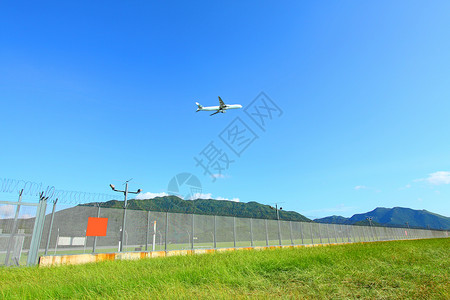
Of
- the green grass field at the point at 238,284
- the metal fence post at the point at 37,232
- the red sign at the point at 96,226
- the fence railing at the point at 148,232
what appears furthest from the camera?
the red sign at the point at 96,226

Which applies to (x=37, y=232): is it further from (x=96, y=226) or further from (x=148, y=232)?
(x=148, y=232)

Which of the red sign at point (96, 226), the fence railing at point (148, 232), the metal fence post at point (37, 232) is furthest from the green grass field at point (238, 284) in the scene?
the red sign at point (96, 226)

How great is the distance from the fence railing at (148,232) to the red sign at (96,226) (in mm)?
184

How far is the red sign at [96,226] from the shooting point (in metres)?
11.5

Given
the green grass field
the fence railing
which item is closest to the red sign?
the fence railing

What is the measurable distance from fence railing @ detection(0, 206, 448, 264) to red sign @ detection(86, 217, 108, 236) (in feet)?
0.60

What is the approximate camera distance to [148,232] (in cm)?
1380

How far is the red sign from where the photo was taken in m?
11.5

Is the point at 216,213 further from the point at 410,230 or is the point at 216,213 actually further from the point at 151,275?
the point at 410,230

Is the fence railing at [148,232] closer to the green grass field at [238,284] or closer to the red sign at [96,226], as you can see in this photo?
the red sign at [96,226]

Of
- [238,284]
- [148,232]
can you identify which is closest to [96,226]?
[148,232]

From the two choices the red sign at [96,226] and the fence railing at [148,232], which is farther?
the red sign at [96,226]

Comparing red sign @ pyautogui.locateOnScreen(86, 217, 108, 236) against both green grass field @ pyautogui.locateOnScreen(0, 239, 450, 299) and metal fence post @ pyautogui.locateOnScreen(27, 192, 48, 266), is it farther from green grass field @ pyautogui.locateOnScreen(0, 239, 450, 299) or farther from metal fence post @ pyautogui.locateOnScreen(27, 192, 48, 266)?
green grass field @ pyautogui.locateOnScreen(0, 239, 450, 299)

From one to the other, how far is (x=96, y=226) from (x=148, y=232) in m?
2.95
